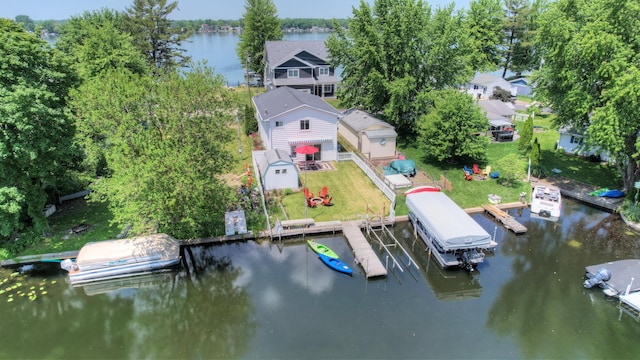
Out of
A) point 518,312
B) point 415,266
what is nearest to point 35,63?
point 415,266

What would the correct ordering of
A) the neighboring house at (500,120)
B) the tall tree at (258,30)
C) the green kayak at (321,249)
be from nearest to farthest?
the green kayak at (321,249), the neighboring house at (500,120), the tall tree at (258,30)

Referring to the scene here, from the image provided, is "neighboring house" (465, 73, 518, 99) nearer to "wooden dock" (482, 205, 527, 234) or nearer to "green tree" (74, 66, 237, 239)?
"wooden dock" (482, 205, 527, 234)

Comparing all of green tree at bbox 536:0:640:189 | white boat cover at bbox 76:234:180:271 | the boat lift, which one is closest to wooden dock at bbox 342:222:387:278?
the boat lift

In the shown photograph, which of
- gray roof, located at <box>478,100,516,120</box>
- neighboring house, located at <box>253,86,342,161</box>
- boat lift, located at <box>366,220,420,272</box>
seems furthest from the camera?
gray roof, located at <box>478,100,516,120</box>

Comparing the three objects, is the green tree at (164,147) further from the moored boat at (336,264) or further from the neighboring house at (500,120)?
the neighboring house at (500,120)

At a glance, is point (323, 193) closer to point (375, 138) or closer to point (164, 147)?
point (375, 138)

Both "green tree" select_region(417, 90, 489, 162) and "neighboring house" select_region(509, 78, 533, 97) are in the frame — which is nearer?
"green tree" select_region(417, 90, 489, 162)

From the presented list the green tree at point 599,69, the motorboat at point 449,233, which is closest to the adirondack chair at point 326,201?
the motorboat at point 449,233
